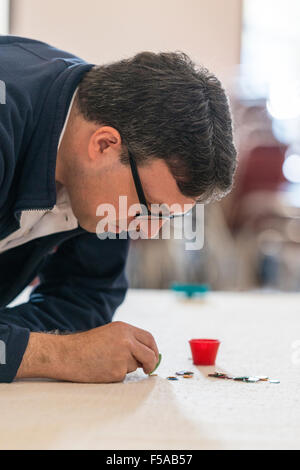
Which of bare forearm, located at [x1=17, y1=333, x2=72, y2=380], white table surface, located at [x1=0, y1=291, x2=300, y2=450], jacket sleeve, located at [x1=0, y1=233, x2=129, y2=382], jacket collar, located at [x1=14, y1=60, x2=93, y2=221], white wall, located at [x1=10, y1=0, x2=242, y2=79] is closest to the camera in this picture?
white table surface, located at [x1=0, y1=291, x2=300, y2=450]

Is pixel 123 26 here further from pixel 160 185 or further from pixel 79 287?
pixel 160 185

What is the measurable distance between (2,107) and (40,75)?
16 cm

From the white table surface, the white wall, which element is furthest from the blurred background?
the white table surface

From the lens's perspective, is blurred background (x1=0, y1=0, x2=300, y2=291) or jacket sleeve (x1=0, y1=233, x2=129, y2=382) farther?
blurred background (x1=0, y1=0, x2=300, y2=291)

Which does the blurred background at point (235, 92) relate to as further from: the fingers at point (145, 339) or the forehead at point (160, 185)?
the fingers at point (145, 339)

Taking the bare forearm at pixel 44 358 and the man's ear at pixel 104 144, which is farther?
the man's ear at pixel 104 144

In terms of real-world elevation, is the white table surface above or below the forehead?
below

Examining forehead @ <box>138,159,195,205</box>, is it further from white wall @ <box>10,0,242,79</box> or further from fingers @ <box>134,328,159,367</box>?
white wall @ <box>10,0,242,79</box>

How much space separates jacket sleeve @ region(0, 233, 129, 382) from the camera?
148cm

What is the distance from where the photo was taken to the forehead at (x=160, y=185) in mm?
1263

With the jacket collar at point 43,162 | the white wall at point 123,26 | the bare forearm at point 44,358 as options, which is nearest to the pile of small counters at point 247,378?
the bare forearm at point 44,358

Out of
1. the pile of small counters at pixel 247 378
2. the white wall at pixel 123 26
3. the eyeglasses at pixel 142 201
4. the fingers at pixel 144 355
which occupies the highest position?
the white wall at pixel 123 26

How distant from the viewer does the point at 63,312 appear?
4.97ft

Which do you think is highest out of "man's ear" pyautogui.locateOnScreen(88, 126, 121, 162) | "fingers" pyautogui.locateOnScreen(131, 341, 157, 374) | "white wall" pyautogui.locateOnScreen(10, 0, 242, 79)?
"white wall" pyautogui.locateOnScreen(10, 0, 242, 79)
